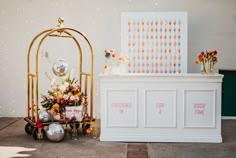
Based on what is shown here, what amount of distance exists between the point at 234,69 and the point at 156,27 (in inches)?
69.7

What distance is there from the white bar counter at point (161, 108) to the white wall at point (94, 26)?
201 centimetres

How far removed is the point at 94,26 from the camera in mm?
7523

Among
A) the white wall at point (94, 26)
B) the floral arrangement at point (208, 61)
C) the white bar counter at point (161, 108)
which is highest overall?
the white wall at point (94, 26)

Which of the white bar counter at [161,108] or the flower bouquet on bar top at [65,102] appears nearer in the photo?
the white bar counter at [161,108]

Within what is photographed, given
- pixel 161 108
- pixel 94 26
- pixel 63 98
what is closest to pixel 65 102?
pixel 63 98

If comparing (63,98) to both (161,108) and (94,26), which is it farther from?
(94,26)

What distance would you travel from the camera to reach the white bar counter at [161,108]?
5.54 metres

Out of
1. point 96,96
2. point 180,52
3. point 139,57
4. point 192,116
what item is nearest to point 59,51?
point 96,96

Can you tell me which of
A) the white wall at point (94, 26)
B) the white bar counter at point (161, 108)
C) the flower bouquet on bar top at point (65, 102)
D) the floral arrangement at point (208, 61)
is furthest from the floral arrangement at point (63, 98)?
the floral arrangement at point (208, 61)

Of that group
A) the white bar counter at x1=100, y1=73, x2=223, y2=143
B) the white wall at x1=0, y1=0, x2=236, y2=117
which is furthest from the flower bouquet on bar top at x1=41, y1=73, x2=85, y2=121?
the white wall at x1=0, y1=0, x2=236, y2=117

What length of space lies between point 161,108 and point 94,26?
8.56 feet

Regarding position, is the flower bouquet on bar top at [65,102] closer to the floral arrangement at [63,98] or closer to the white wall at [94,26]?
the floral arrangement at [63,98]

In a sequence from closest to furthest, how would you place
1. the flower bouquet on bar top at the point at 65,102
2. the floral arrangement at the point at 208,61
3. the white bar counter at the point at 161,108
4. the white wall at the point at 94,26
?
the white bar counter at the point at 161,108, the floral arrangement at the point at 208,61, the flower bouquet on bar top at the point at 65,102, the white wall at the point at 94,26

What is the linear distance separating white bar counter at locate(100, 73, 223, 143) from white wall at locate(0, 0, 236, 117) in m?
2.01
